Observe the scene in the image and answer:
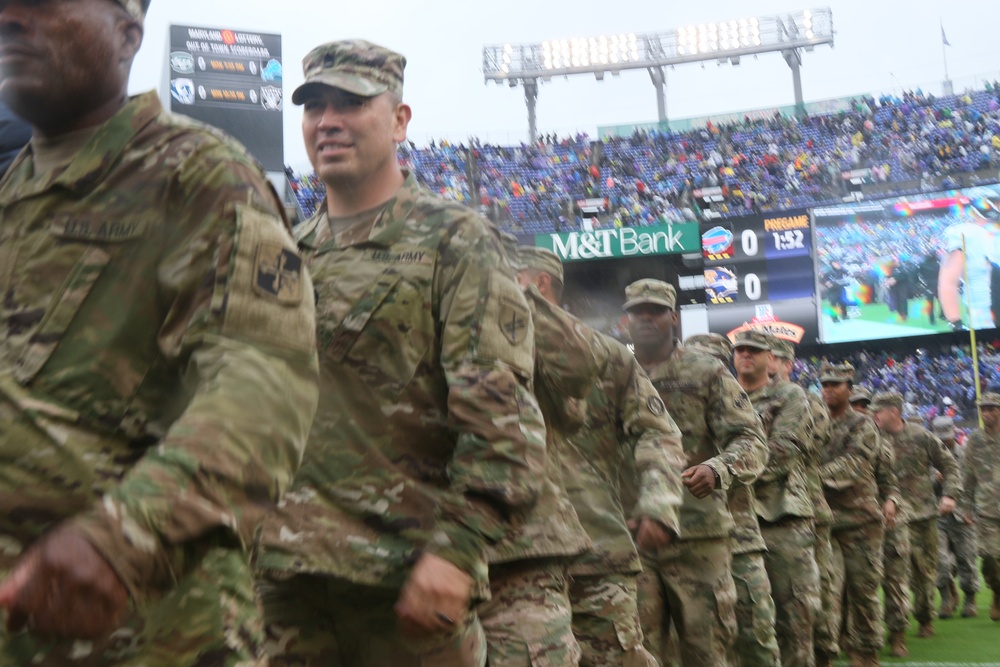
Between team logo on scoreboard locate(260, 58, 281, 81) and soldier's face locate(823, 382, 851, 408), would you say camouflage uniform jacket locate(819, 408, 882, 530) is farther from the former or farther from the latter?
team logo on scoreboard locate(260, 58, 281, 81)

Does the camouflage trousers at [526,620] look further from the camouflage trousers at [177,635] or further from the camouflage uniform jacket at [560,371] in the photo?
the camouflage trousers at [177,635]

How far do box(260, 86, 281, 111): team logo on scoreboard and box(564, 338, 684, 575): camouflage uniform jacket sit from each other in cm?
2358

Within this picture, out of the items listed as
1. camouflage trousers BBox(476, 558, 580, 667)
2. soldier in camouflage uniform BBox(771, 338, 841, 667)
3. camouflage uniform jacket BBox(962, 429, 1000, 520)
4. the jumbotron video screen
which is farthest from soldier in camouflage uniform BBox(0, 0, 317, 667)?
the jumbotron video screen

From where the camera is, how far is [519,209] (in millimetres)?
38062

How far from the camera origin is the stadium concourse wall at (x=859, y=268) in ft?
97.5

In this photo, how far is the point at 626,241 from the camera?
2508 centimetres

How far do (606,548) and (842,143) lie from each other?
35.6 meters

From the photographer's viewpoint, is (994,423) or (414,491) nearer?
(414,491)

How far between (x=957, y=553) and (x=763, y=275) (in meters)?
14.0

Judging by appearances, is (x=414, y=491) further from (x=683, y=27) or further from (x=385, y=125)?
(x=683, y=27)

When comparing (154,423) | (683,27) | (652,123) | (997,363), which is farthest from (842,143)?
(154,423)

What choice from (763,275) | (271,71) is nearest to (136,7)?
(271,71)

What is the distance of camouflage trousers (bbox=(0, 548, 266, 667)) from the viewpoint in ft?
6.54

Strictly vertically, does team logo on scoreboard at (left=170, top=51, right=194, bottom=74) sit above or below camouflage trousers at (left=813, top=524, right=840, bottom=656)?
above
